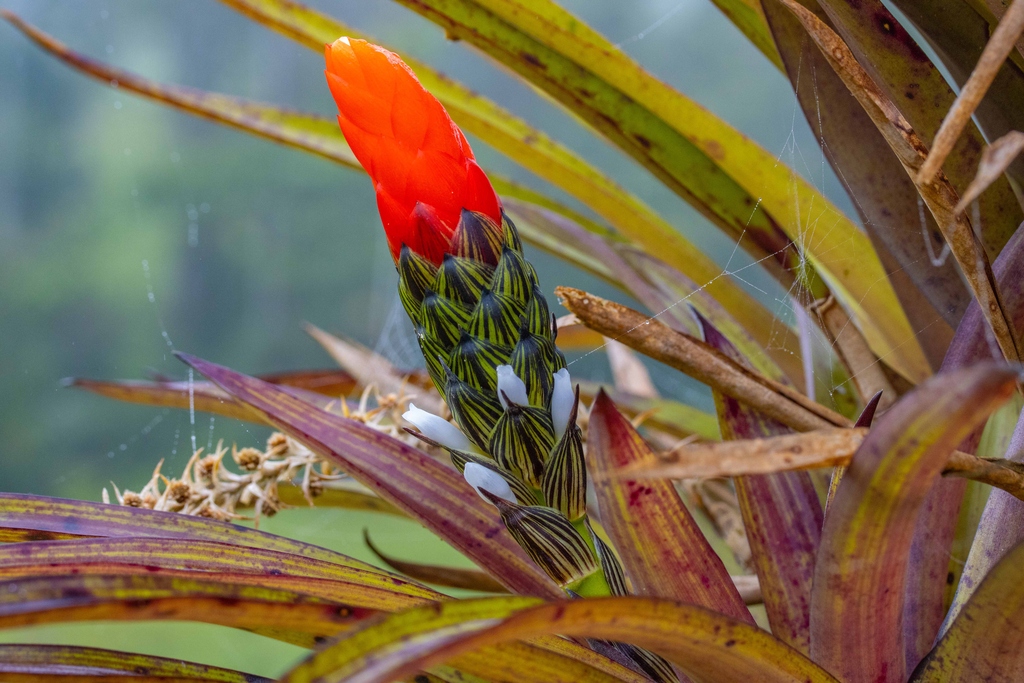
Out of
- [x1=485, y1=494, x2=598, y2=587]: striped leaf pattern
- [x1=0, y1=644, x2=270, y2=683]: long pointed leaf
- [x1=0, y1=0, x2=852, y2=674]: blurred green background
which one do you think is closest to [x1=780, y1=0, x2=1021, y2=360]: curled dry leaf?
[x1=485, y1=494, x2=598, y2=587]: striped leaf pattern

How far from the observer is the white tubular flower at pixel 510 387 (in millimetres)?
208

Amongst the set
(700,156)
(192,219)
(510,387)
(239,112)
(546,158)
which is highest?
(192,219)

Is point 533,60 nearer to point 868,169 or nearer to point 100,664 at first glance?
point 868,169

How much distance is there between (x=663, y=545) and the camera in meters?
0.28

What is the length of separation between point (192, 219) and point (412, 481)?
1.13m

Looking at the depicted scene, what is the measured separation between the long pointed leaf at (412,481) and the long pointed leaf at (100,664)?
0.09 metres

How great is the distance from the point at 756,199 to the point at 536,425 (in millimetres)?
313

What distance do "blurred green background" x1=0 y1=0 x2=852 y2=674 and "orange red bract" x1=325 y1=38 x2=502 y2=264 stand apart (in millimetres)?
862

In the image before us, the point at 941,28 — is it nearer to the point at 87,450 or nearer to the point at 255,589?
the point at 255,589

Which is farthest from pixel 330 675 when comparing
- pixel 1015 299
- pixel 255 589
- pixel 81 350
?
pixel 81 350

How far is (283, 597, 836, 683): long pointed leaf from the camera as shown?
119 mm

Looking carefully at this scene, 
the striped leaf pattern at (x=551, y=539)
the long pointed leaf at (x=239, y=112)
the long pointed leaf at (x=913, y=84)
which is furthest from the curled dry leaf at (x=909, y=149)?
the long pointed leaf at (x=239, y=112)

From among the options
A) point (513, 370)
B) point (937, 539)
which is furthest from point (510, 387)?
point (937, 539)

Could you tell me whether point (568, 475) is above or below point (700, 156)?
below
